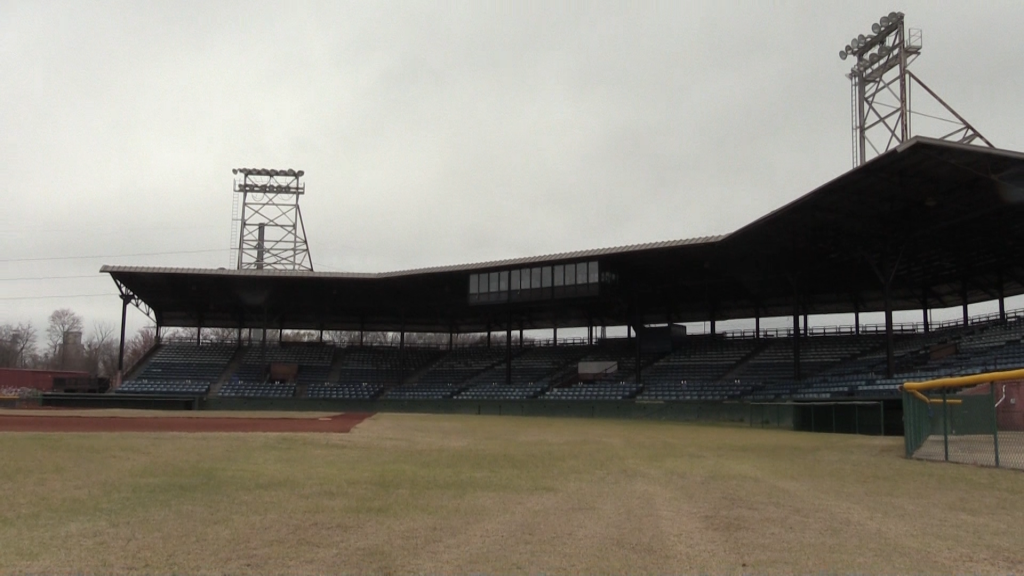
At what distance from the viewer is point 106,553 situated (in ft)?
28.7

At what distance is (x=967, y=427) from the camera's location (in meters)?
21.8

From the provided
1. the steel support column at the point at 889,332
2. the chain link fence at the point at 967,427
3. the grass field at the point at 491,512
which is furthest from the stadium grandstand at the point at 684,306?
the grass field at the point at 491,512

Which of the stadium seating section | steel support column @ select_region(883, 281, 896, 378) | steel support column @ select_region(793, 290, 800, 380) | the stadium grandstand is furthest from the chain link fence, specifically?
steel support column @ select_region(793, 290, 800, 380)

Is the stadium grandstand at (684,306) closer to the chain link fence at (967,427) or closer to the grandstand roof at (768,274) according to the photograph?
the grandstand roof at (768,274)

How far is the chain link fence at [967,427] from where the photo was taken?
18.2m

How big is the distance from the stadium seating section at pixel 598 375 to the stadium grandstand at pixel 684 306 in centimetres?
20

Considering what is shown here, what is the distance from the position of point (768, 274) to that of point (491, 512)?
41.5 m

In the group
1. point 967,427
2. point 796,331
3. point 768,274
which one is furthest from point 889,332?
point 967,427

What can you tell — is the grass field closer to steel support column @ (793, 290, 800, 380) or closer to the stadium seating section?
the stadium seating section

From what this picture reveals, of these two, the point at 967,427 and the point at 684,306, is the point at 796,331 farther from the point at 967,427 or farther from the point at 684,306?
the point at 967,427

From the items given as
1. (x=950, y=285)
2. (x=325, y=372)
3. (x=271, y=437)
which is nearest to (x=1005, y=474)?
(x=271, y=437)

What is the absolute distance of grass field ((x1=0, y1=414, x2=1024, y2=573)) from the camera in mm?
8742

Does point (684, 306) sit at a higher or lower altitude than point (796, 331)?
higher

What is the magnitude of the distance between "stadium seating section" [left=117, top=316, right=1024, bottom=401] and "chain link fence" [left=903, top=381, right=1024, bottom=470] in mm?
12319
